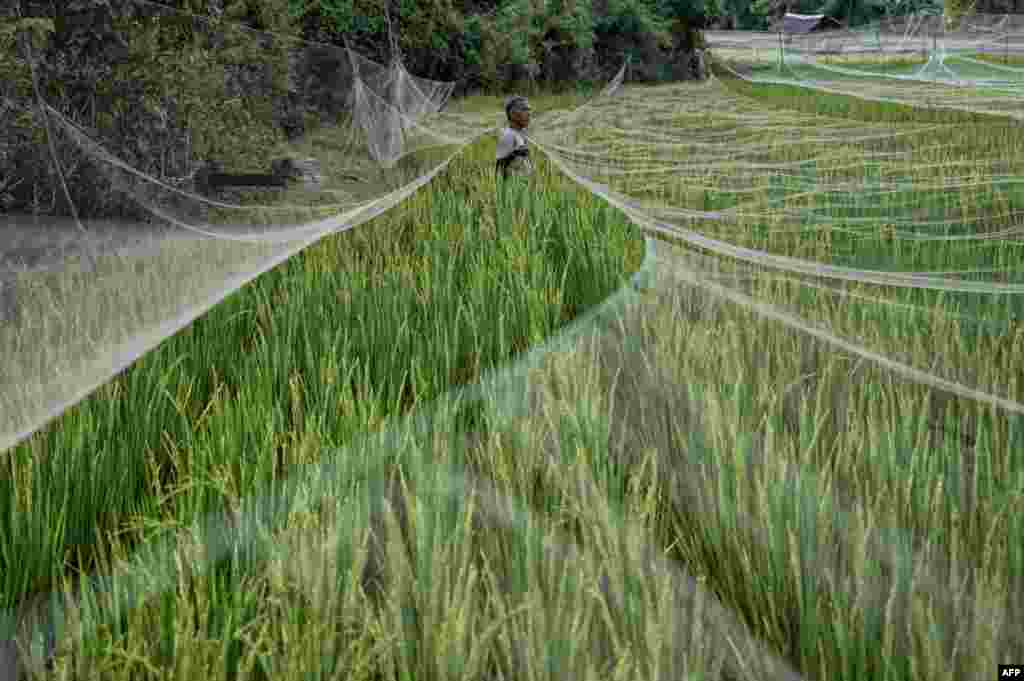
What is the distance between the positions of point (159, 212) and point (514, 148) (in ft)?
8.76

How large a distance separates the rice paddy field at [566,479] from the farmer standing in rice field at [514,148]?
4.90ft

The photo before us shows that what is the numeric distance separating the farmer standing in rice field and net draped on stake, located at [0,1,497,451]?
4.14 feet

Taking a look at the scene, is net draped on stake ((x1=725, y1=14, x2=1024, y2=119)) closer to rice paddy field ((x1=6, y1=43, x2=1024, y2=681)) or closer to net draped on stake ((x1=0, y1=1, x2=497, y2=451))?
rice paddy field ((x1=6, y1=43, x2=1024, y2=681))

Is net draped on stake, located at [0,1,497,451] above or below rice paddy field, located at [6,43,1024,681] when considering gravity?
above

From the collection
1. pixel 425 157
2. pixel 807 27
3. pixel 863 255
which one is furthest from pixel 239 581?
pixel 807 27

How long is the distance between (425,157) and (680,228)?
3.02 meters

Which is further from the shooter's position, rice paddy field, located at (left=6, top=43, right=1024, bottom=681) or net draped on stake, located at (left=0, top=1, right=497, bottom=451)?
net draped on stake, located at (left=0, top=1, right=497, bottom=451)

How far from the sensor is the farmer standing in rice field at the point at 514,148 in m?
3.97

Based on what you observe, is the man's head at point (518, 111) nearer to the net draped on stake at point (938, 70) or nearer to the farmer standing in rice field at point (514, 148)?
the farmer standing in rice field at point (514, 148)

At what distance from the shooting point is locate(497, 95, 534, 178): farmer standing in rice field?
3.97 metres

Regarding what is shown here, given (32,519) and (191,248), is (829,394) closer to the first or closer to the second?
Answer: (191,248)

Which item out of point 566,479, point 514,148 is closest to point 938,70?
point 514,148

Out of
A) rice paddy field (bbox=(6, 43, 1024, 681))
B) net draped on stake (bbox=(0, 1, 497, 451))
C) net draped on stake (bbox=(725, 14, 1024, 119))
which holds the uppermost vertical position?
net draped on stake (bbox=(725, 14, 1024, 119))

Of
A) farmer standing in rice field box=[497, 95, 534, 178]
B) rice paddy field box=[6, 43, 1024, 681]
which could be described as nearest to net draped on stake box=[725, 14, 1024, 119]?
farmer standing in rice field box=[497, 95, 534, 178]
